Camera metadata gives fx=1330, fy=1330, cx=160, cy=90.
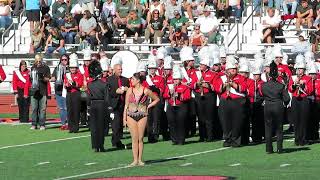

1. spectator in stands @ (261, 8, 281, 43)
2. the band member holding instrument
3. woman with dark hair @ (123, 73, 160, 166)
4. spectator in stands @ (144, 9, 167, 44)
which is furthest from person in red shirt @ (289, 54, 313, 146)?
spectator in stands @ (144, 9, 167, 44)

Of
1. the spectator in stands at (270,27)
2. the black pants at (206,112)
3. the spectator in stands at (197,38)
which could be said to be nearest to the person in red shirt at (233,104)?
the black pants at (206,112)

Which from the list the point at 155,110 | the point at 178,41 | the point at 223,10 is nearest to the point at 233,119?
the point at 155,110

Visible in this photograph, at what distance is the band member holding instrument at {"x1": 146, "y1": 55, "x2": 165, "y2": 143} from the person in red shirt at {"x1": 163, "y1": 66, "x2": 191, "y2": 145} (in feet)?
0.89

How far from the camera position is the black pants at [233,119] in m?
25.3

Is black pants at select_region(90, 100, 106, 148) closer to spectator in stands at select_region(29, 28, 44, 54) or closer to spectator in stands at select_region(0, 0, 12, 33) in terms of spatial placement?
spectator in stands at select_region(29, 28, 44, 54)

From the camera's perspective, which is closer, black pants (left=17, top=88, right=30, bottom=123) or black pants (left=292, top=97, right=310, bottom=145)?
black pants (left=292, top=97, right=310, bottom=145)

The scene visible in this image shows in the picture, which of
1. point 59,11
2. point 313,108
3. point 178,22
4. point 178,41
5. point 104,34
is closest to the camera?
point 313,108

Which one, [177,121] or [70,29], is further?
[70,29]

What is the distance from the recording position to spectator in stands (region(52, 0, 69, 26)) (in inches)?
1539

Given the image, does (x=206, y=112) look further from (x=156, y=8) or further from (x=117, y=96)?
(x=156, y=8)

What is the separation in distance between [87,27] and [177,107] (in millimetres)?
11651

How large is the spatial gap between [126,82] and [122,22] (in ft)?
43.0

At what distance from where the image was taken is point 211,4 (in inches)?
1516

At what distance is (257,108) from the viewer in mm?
26297
